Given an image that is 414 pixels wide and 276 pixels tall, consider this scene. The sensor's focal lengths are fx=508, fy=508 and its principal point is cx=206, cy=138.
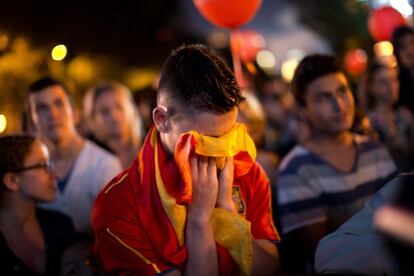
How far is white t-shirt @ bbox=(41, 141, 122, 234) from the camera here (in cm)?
383

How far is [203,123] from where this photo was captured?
90.4 inches

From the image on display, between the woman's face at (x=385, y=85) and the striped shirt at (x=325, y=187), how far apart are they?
2628mm

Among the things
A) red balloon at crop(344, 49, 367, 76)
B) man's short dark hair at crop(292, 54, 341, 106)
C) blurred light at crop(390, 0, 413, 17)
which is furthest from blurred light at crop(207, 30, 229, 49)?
man's short dark hair at crop(292, 54, 341, 106)

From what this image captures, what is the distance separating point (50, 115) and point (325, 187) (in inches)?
88.2

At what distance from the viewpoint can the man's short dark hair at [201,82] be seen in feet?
7.54

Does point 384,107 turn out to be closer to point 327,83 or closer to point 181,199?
point 327,83

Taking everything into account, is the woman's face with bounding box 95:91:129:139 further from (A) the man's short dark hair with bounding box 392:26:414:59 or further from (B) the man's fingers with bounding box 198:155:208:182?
(A) the man's short dark hair with bounding box 392:26:414:59

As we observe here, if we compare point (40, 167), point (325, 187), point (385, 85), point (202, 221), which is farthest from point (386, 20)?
point (202, 221)

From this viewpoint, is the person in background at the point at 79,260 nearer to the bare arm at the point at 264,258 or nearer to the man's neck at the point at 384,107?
the bare arm at the point at 264,258

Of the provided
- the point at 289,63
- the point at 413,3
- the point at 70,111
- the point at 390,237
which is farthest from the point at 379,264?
the point at 289,63

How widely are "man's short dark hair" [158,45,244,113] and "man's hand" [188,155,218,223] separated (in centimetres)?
26

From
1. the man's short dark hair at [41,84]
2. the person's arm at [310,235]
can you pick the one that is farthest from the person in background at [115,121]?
the person's arm at [310,235]

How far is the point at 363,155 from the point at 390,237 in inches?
96.5

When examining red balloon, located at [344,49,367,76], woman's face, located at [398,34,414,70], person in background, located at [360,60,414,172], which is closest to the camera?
woman's face, located at [398,34,414,70]
